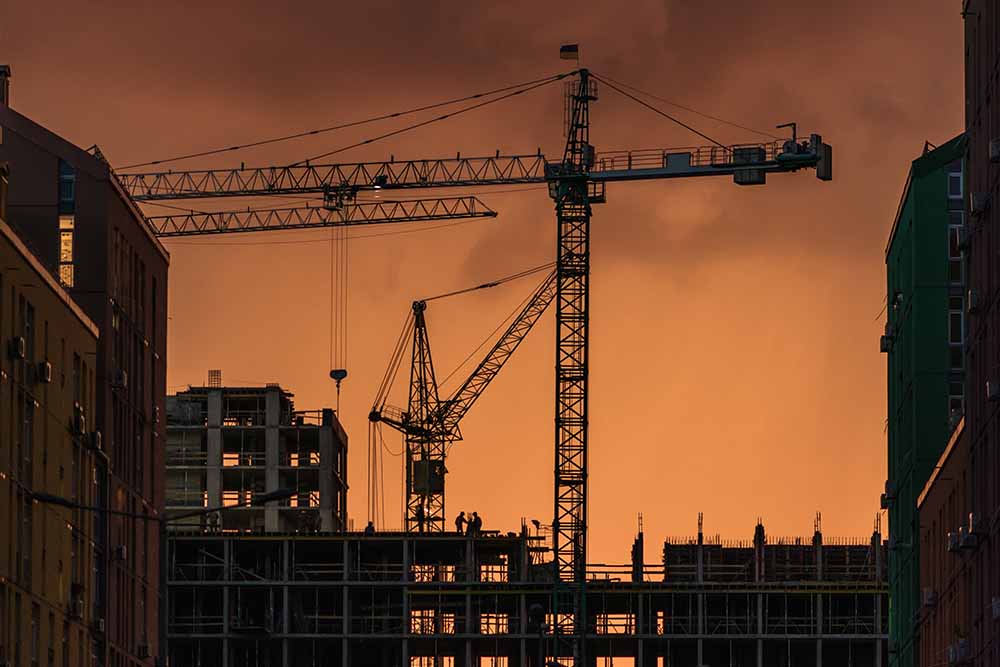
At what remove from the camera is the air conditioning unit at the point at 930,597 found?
11812 centimetres

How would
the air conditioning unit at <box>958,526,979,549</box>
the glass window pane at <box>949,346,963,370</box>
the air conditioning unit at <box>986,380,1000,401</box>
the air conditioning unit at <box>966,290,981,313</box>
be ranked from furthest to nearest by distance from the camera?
the glass window pane at <box>949,346,963,370</box> < the air conditioning unit at <box>958,526,979,549</box> < the air conditioning unit at <box>966,290,981,313</box> < the air conditioning unit at <box>986,380,1000,401</box>

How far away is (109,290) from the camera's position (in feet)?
427

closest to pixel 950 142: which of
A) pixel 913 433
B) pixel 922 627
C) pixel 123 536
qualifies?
pixel 913 433

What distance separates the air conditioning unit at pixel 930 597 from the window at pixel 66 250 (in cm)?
3964

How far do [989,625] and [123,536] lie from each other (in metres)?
50.6

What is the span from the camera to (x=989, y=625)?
90.8m

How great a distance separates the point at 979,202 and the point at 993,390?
7678mm

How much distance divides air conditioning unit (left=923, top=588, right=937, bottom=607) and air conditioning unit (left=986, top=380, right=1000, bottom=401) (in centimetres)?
3219

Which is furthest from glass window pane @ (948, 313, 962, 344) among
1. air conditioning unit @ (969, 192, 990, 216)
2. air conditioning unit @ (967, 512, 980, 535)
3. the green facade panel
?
air conditioning unit @ (969, 192, 990, 216)

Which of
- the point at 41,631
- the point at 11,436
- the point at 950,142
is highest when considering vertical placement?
the point at 950,142

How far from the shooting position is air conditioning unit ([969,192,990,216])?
9006 centimetres

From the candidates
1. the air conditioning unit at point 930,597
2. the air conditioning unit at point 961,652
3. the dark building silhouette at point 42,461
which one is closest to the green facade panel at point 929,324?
the air conditioning unit at point 930,597

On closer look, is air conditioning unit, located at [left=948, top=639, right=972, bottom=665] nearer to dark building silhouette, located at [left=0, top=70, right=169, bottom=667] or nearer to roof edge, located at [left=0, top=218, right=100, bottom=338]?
roof edge, located at [left=0, top=218, right=100, bottom=338]

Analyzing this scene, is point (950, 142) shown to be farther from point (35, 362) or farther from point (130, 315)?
point (35, 362)
